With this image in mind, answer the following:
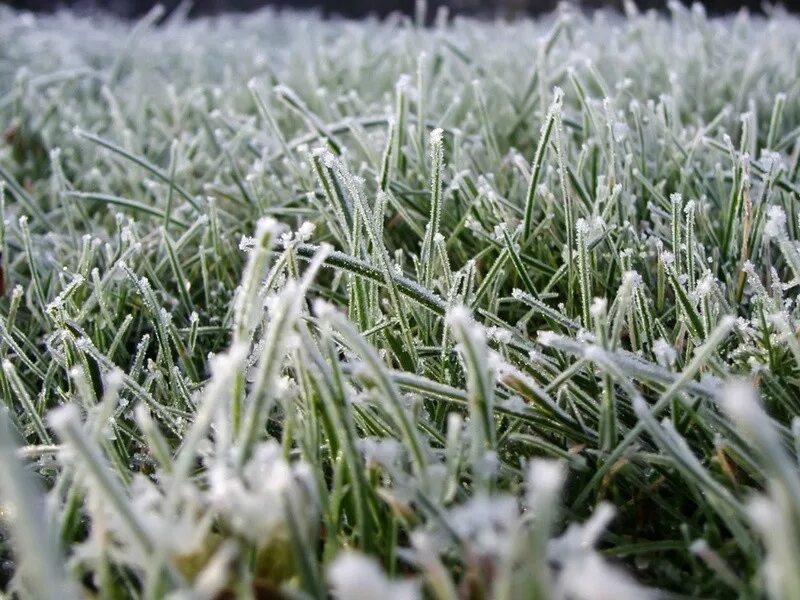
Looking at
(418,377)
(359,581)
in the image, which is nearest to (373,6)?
(418,377)

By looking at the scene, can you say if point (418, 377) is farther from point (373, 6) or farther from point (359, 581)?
point (373, 6)

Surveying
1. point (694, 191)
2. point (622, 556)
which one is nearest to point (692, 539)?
point (622, 556)

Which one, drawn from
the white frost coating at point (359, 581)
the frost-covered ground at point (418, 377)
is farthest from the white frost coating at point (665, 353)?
the white frost coating at point (359, 581)

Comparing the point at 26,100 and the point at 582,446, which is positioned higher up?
the point at 26,100

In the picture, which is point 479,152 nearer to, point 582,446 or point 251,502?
point 582,446

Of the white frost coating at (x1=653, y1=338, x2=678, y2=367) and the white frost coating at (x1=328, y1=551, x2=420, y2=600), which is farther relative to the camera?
the white frost coating at (x1=653, y1=338, x2=678, y2=367)

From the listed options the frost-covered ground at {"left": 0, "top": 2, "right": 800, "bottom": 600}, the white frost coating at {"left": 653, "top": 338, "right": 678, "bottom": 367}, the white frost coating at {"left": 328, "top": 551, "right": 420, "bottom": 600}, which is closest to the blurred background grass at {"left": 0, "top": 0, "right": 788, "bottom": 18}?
the frost-covered ground at {"left": 0, "top": 2, "right": 800, "bottom": 600}

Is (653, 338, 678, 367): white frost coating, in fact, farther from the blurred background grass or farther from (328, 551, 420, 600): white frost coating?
the blurred background grass

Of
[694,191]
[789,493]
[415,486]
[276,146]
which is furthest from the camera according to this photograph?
[276,146]

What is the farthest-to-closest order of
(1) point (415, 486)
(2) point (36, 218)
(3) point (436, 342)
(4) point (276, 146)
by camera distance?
(4) point (276, 146) < (2) point (36, 218) < (3) point (436, 342) < (1) point (415, 486)
